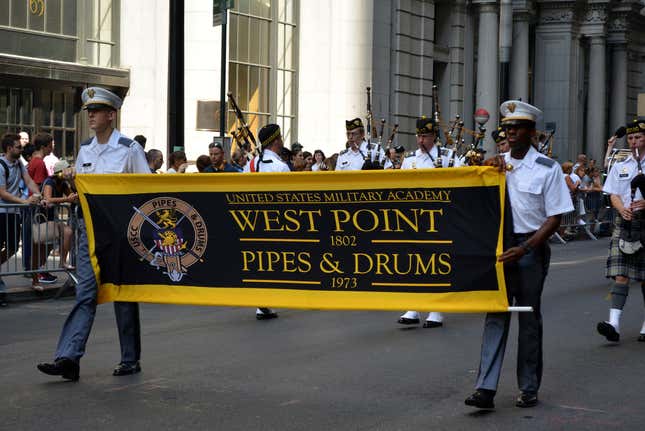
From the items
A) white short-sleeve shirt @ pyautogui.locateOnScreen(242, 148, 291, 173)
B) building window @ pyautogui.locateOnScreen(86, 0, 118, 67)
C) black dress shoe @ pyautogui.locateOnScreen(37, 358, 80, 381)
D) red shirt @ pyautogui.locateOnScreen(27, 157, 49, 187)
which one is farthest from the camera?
building window @ pyautogui.locateOnScreen(86, 0, 118, 67)

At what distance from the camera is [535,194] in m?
7.81

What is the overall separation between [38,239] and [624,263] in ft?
23.7

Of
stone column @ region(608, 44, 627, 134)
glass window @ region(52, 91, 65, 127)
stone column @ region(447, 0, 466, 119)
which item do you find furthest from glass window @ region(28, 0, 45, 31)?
stone column @ region(608, 44, 627, 134)

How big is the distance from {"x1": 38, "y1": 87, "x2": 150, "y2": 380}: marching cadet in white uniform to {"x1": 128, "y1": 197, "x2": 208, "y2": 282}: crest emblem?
0.34 m

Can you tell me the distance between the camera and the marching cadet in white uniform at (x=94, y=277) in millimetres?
8547

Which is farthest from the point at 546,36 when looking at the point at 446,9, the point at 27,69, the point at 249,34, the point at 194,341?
the point at 194,341

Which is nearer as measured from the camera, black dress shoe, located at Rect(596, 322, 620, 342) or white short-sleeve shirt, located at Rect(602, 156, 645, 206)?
black dress shoe, located at Rect(596, 322, 620, 342)

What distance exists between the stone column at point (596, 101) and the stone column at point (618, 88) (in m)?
3.00

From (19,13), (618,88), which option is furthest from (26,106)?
(618,88)

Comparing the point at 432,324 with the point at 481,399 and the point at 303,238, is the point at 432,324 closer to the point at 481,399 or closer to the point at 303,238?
the point at 303,238

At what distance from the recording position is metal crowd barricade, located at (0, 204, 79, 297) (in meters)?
14.4

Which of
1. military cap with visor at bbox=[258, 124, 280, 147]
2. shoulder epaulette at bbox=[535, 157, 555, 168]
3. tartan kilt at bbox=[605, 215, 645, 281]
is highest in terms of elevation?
military cap with visor at bbox=[258, 124, 280, 147]

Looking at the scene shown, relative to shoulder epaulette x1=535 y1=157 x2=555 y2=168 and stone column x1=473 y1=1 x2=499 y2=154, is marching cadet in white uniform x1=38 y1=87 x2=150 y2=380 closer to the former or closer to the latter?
shoulder epaulette x1=535 y1=157 x2=555 y2=168

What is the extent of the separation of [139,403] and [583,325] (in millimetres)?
5744
